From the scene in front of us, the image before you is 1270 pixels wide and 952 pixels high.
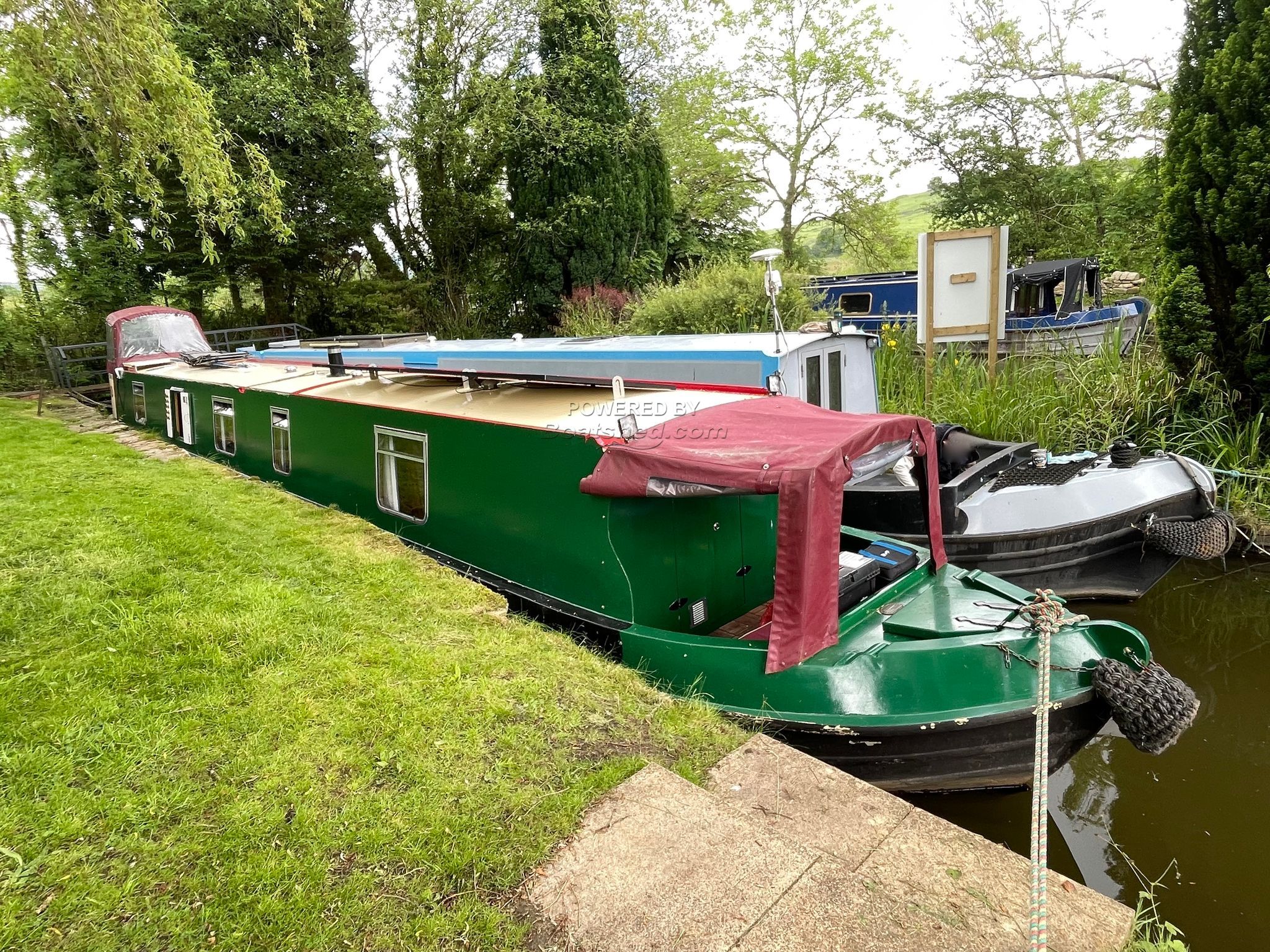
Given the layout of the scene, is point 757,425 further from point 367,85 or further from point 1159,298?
point 367,85

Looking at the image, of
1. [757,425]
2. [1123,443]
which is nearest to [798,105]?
[1123,443]

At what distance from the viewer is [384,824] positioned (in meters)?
2.63

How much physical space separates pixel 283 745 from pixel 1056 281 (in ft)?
46.2

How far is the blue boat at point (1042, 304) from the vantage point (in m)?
12.3

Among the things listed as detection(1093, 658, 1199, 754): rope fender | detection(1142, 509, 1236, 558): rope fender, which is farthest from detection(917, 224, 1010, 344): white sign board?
detection(1093, 658, 1199, 754): rope fender

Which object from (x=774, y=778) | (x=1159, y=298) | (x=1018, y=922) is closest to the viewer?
(x=1018, y=922)

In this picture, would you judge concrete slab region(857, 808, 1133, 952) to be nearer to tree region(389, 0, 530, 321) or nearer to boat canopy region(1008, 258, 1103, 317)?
boat canopy region(1008, 258, 1103, 317)

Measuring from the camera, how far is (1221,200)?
7.00 metres

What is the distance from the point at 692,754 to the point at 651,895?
2.86 feet

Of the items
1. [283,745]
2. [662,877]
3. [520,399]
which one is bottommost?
[662,877]

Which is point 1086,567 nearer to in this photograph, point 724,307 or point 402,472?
point 402,472

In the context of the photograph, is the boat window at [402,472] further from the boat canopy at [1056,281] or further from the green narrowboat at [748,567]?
the boat canopy at [1056,281]

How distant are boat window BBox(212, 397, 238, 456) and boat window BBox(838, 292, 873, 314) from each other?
11.5 meters

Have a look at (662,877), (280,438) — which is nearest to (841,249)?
(280,438)
